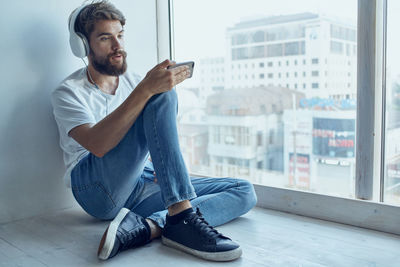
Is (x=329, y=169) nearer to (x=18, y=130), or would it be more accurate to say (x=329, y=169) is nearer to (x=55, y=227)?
(x=55, y=227)

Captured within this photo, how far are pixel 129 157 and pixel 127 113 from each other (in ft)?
0.52

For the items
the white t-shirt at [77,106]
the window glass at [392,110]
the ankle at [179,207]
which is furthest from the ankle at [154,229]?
the window glass at [392,110]

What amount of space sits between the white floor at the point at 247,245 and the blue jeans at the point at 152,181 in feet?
0.33

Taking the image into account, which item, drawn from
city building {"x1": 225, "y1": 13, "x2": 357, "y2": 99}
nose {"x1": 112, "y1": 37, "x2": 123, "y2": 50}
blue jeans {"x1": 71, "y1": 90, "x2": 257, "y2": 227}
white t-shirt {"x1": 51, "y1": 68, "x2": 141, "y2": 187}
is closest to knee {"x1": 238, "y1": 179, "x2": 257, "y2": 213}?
blue jeans {"x1": 71, "y1": 90, "x2": 257, "y2": 227}

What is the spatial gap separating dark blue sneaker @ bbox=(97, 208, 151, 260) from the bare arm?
0.80ft

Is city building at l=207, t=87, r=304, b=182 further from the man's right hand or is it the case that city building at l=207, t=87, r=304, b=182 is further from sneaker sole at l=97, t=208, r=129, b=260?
sneaker sole at l=97, t=208, r=129, b=260

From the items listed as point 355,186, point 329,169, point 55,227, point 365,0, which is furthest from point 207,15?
point 55,227

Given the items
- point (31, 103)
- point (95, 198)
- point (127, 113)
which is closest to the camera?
point (127, 113)

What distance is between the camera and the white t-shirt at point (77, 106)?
5.11ft

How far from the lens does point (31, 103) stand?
182cm

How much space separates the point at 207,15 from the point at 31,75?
98 cm

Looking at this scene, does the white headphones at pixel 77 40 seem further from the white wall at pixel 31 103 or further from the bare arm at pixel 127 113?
the bare arm at pixel 127 113

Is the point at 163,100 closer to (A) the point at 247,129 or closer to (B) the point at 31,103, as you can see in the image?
(B) the point at 31,103

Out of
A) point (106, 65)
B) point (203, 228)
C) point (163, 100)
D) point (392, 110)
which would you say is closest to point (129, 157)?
point (163, 100)
